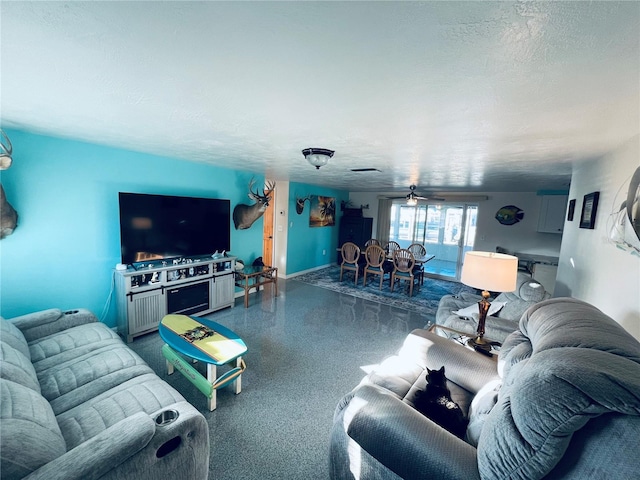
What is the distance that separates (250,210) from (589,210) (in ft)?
14.0

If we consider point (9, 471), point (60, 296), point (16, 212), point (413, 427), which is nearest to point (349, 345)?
point (413, 427)

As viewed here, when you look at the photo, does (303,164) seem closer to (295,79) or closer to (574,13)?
(295,79)

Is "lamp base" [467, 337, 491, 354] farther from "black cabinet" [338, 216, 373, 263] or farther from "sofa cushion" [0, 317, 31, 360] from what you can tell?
"black cabinet" [338, 216, 373, 263]

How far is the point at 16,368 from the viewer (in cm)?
156

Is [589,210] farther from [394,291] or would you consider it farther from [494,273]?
[394,291]

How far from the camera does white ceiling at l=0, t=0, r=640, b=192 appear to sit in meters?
0.81

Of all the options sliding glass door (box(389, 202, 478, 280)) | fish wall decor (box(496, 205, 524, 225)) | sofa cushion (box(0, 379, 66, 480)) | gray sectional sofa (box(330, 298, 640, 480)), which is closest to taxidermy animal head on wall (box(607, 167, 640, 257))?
gray sectional sofa (box(330, 298, 640, 480))

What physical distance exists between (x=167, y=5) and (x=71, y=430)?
202 cm

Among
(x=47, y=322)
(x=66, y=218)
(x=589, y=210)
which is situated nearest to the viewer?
(x=47, y=322)

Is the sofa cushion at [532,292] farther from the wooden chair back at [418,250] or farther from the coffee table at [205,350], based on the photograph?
the wooden chair back at [418,250]

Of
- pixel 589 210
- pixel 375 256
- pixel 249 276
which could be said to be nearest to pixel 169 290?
pixel 249 276

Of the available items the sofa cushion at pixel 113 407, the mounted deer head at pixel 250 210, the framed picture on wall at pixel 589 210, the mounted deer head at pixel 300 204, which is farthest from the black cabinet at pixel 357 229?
the sofa cushion at pixel 113 407

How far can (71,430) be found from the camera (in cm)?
142

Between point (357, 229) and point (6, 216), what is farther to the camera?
point (357, 229)
